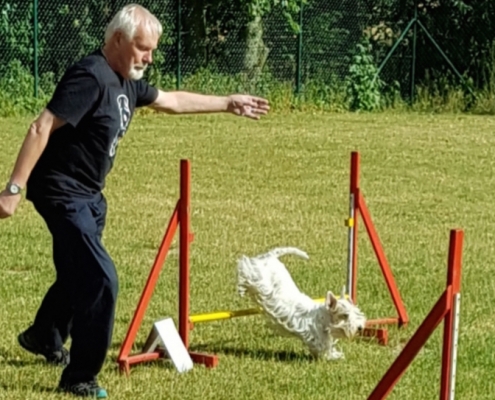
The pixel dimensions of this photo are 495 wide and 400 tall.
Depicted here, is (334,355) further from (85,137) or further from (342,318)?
(85,137)

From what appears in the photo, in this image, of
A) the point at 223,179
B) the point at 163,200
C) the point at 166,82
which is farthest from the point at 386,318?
the point at 166,82

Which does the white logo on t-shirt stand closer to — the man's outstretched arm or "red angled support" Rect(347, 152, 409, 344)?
the man's outstretched arm

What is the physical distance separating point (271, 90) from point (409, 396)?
16156 mm

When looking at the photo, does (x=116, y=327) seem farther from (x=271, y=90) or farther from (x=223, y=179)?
(x=271, y=90)

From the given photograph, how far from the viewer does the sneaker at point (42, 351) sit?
6.05 m

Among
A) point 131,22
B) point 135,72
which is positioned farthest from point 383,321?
point 131,22

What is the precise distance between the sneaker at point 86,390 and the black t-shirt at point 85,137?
865mm

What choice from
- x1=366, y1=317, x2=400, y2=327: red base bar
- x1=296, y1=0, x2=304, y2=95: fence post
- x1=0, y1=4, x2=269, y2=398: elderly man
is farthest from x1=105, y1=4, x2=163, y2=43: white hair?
x1=296, y1=0, x2=304, y2=95: fence post

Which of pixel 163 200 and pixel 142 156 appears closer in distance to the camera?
pixel 163 200

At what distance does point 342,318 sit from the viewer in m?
6.22

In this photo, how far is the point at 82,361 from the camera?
552 centimetres

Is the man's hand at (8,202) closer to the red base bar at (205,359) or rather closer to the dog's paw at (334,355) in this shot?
the red base bar at (205,359)

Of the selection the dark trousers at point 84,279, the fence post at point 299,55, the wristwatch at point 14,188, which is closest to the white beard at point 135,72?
the dark trousers at point 84,279

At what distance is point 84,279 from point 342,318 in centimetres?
148
